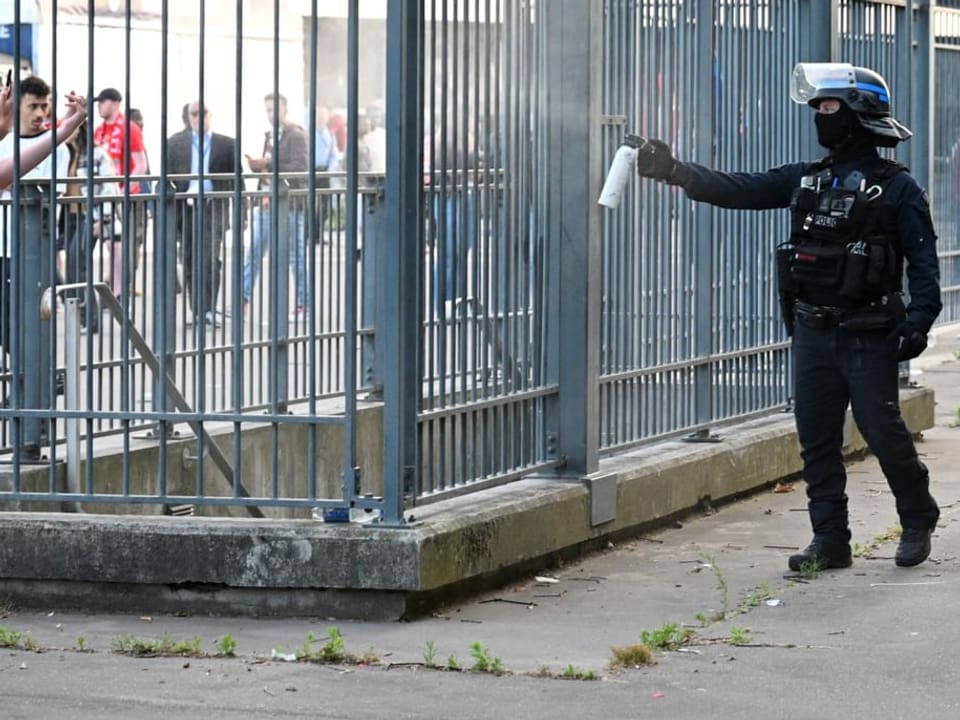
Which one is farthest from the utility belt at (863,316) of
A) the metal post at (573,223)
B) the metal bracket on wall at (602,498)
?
the metal bracket on wall at (602,498)

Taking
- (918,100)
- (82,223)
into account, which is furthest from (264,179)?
(918,100)

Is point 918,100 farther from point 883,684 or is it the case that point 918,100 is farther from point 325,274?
point 883,684

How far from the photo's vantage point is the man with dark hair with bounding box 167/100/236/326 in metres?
7.86

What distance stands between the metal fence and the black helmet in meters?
0.84

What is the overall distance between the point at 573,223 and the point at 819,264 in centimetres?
98

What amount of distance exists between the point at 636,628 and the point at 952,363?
11766mm

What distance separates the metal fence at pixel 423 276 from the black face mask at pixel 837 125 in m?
0.90

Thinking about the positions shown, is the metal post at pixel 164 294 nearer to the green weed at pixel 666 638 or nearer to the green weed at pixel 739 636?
the green weed at pixel 666 638

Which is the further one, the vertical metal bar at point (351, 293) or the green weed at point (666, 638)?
the vertical metal bar at point (351, 293)

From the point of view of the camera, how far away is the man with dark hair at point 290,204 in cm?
757

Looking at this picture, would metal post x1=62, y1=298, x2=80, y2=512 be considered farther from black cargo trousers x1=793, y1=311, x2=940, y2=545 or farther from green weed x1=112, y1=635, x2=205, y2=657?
black cargo trousers x1=793, y1=311, x2=940, y2=545

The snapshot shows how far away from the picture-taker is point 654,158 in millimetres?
8023

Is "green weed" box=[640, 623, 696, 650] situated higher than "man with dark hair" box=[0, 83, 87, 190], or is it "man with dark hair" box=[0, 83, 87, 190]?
"man with dark hair" box=[0, 83, 87, 190]

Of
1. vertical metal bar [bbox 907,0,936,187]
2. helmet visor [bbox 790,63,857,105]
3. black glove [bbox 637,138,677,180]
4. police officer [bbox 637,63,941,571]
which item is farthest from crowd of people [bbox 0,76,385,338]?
vertical metal bar [bbox 907,0,936,187]
